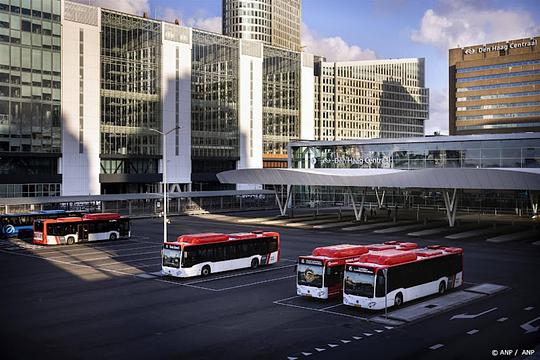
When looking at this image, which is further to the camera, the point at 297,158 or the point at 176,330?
the point at 297,158

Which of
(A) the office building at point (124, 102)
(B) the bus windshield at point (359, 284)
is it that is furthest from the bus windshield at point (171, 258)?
(A) the office building at point (124, 102)

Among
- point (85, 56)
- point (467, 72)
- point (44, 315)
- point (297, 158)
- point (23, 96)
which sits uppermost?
point (467, 72)

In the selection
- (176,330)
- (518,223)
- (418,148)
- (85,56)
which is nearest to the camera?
(176,330)

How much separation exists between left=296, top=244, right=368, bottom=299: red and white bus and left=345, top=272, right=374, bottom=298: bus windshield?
198 centimetres

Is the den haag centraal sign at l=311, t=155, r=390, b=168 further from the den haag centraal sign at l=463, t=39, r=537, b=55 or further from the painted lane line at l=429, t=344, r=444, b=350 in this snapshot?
the den haag centraal sign at l=463, t=39, r=537, b=55

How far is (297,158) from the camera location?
4050 inches

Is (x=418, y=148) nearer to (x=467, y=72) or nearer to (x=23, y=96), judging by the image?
(x=23, y=96)

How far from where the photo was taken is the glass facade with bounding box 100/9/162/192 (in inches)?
3927

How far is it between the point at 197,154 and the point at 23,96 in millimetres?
33672

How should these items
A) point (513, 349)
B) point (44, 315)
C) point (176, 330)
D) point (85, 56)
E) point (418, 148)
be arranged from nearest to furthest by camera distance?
point (513, 349) < point (176, 330) < point (44, 315) < point (418, 148) < point (85, 56)

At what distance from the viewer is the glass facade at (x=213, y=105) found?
370 ft

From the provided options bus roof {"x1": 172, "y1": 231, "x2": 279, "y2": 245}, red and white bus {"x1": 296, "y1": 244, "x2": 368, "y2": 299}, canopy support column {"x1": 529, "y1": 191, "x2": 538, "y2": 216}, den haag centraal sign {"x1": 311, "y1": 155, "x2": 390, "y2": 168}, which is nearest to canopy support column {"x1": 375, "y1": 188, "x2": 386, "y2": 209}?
den haag centraal sign {"x1": 311, "y1": 155, "x2": 390, "y2": 168}

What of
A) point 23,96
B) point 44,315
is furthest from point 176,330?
point 23,96

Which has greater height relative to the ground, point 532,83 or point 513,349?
point 532,83
